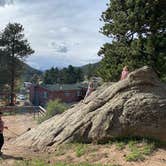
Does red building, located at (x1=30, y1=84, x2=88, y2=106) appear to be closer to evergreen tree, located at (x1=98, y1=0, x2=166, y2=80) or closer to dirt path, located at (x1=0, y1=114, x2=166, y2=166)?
evergreen tree, located at (x1=98, y1=0, x2=166, y2=80)

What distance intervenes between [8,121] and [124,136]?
21.8 metres

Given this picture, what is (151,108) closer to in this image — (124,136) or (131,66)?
(124,136)

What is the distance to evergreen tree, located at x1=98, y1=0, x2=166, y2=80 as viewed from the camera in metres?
28.5

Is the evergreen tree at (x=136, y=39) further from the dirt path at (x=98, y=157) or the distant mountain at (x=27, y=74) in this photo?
the distant mountain at (x=27, y=74)

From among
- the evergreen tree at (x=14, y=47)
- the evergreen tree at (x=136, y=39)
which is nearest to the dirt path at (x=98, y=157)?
the evergreen tree at (x=136, y=39)

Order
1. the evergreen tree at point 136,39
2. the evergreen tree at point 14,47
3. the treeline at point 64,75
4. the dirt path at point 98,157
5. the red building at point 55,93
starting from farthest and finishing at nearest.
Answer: the treeline at point 64,75 < the red building at point 55,93 < the evergreen tree at point 14,47 < the evergreen tree at point 136,39 < the dirt path at point 98,157

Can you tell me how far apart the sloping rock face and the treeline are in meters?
99.2

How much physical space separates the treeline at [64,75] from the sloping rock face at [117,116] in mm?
99217

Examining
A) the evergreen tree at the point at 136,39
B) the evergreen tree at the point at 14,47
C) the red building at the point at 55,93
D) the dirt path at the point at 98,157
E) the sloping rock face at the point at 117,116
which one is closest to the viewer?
the dirt path at the point at 98,157

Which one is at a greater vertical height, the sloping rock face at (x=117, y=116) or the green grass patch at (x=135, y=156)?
the sloping rock face at (x=117, y=116)

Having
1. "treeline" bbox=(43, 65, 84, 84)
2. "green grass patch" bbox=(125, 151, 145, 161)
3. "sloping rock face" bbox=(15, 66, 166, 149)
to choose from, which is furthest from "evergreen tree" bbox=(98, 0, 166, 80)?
"treeline" bbox=(43, 65, 84, 84)

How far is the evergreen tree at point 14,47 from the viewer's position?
6353 cm

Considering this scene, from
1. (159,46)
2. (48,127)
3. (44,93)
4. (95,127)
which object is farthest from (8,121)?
(44,93)

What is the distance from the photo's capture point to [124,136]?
13.4 metres
